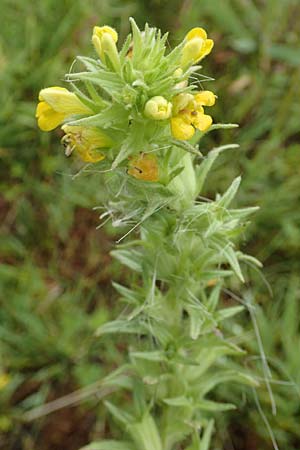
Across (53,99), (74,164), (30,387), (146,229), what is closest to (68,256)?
(74,164)

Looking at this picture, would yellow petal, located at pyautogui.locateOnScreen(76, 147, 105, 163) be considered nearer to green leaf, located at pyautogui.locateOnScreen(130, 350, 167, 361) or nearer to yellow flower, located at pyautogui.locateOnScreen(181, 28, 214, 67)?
yellow flower, located at pyautogui.locateOnScreen(181, 28, 214, 67)

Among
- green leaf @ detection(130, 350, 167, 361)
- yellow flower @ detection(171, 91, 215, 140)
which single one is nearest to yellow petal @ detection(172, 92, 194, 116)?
yellow flower @ detection(171, 91, 215, 140)

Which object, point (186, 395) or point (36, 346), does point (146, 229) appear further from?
point (36, 346)

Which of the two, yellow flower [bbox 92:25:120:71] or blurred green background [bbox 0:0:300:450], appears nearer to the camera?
yellow flower [bbox 92:25:120:71]

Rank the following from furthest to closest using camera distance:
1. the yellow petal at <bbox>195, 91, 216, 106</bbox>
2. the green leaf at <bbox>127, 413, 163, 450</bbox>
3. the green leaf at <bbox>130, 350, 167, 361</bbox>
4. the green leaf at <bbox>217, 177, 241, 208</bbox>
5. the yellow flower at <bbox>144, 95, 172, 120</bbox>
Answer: the green leaf at <bbox>127, 413, 163, 450</bbox>, the green leaf at <bbox>130, 350, 167, 361</bbox>, the green leaf at <bbox>217, 177, 241, 208</bbox>, the yellow petal at <bbox>195, 91, 216, 106</bbox>, the yellow flower at <bbox>144, 95, 172, 120</bbox>

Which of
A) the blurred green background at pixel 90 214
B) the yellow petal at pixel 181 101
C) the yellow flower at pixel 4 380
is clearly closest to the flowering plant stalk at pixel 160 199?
the yellow petal at pixel 181 101

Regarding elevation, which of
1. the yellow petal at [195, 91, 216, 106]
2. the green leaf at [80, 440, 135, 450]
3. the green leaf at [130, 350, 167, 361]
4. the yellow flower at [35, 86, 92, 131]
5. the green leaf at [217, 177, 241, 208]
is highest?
the yellow petal at [195, 91, 216, 106]
